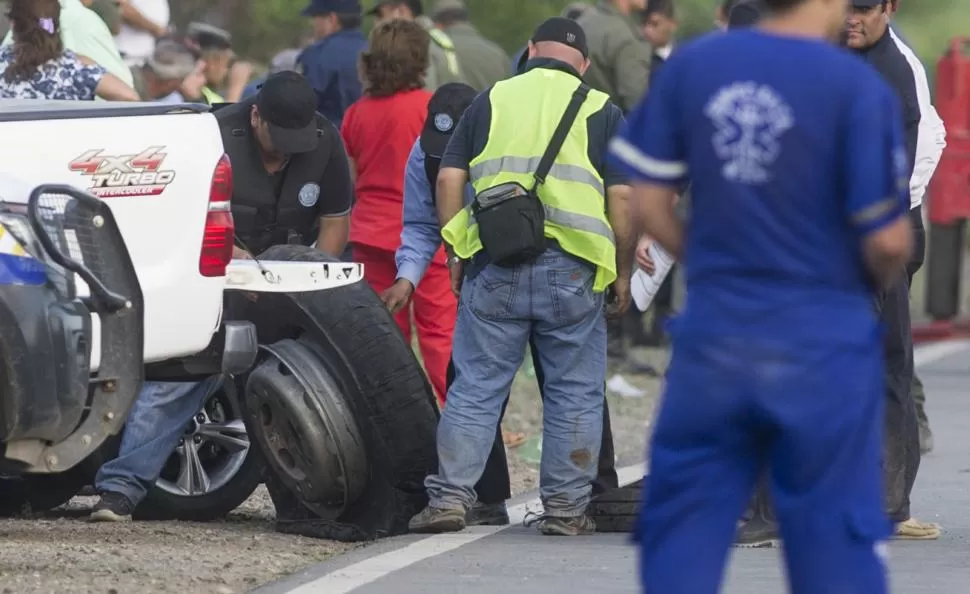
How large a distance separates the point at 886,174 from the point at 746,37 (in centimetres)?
38

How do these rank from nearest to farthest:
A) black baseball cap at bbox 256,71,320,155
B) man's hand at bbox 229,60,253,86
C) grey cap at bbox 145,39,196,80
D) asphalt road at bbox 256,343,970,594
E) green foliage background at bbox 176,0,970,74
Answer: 1. asphalt road at bbox 256,343,970,594
2. black baseball cap at bbox 256,71,320,155
3. grey cap at bbox 145,39,196,80
4. man's hand at bbox 229,60,253,86
5. green foliage background at bbox 176,0,970,74

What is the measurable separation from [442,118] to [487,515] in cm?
156

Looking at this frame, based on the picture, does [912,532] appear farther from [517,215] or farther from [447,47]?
[447,47]

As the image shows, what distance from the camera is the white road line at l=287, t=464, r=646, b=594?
6.48 metres

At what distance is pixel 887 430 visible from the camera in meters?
7.55

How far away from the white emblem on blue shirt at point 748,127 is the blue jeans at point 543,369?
128 inches

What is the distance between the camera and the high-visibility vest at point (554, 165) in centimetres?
754

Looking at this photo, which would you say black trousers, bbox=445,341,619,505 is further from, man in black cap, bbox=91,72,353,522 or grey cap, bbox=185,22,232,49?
grey cap, bbox=185,22,232,49

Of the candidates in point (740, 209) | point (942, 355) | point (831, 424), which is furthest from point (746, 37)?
point (942, 355)

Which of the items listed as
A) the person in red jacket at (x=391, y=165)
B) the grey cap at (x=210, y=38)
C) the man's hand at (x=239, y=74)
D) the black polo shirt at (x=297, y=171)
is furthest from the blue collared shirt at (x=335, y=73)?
the black polo shirt at (x=297, y=171)

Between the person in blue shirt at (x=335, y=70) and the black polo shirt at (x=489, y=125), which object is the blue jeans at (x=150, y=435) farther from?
the person in blue shirt at (x=335, y=70)

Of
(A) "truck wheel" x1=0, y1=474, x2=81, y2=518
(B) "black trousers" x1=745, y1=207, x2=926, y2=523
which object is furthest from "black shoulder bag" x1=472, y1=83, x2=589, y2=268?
(A) "truck wheel" x1=0, y1=474, x2=81, y2=518

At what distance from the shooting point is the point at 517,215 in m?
7.43

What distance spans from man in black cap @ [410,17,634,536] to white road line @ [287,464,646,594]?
12cm
